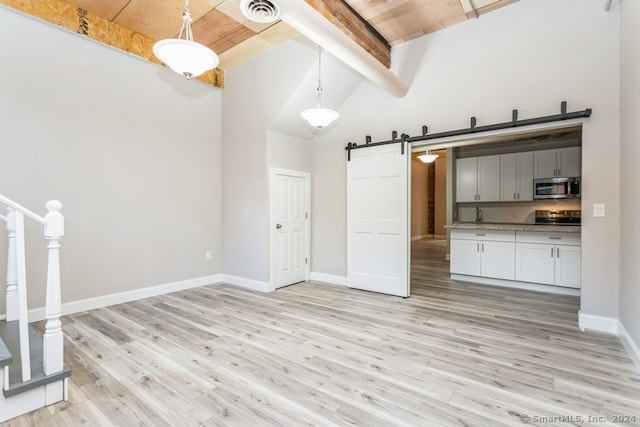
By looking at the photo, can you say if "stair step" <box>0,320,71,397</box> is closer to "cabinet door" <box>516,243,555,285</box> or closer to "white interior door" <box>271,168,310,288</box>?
"white interior door" <box>271,168,310,288</box>

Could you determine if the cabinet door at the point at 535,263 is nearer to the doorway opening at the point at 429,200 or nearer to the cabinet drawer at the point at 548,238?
the cabinet drawer at the point at 548,238

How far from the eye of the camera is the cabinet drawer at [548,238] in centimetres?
436

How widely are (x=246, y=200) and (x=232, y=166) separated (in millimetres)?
677

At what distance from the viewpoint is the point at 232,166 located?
5.17 m

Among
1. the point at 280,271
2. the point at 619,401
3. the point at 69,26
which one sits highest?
the point at 69,26

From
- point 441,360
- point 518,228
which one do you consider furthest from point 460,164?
point 441,360

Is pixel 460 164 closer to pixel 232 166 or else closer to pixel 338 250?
pixel 338 250

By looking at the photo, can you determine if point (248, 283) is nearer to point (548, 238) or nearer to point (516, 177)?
point (548, 238)

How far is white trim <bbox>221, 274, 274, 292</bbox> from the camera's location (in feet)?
15.5

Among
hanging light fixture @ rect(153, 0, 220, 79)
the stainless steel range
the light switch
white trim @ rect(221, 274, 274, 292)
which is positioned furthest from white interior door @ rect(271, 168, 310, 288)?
the stainless steel range

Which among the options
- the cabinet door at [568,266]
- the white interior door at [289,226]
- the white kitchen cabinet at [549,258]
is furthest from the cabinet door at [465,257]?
the white interior door at [289,226]

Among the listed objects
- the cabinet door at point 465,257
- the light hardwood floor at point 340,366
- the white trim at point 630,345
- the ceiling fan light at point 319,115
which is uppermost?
the ceiling fan light at point 319,115

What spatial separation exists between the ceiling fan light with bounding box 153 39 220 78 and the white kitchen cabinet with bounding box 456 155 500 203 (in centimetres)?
578

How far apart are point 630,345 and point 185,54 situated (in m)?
4.49
